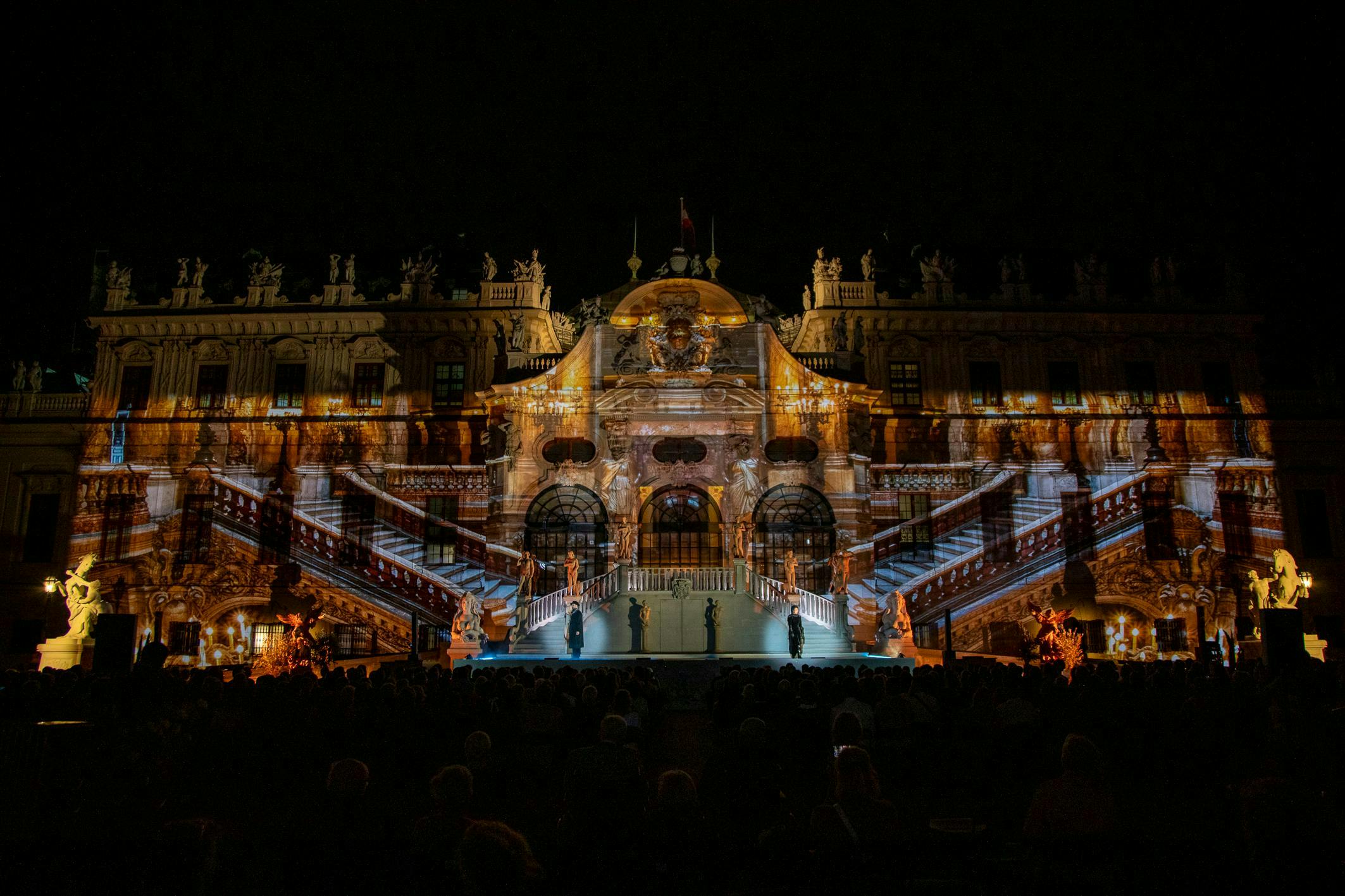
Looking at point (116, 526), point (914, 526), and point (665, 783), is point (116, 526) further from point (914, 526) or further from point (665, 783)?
point (665, 783)

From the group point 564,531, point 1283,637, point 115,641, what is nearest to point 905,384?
point 564,531

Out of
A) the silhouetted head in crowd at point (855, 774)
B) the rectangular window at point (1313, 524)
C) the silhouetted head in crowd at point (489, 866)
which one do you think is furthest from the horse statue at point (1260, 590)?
the silhouetted head in crowd at point (489, 866)

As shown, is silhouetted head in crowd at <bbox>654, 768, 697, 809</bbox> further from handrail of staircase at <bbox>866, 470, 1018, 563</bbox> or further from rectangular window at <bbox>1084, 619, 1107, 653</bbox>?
rectangular window at <bbox>1084, 619, 1107, 653</bbox>

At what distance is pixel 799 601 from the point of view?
78.3 ft

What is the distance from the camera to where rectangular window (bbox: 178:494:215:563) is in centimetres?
2962

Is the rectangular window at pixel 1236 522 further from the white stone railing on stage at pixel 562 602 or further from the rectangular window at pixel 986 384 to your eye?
the white stone railing on stage at pixel 562 602

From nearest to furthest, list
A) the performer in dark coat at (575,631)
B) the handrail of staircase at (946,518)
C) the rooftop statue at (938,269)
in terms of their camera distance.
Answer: the performer in dark coat at (575,631)
the handrail of staircase at (946,518)
the rooftop statue at (938,269)

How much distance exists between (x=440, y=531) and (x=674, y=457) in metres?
8.57

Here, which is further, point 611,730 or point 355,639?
point 355,639

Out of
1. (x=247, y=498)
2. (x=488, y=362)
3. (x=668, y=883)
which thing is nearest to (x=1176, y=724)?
(x=668, y=883)

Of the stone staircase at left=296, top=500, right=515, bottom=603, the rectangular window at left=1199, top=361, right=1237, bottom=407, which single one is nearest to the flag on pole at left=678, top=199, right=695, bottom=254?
the stone staircase at left=296, top=500, right=515, bottom=603

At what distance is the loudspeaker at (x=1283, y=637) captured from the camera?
15523 mm

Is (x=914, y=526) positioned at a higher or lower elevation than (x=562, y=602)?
higher

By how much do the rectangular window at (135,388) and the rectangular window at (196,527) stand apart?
4529 millimetres
